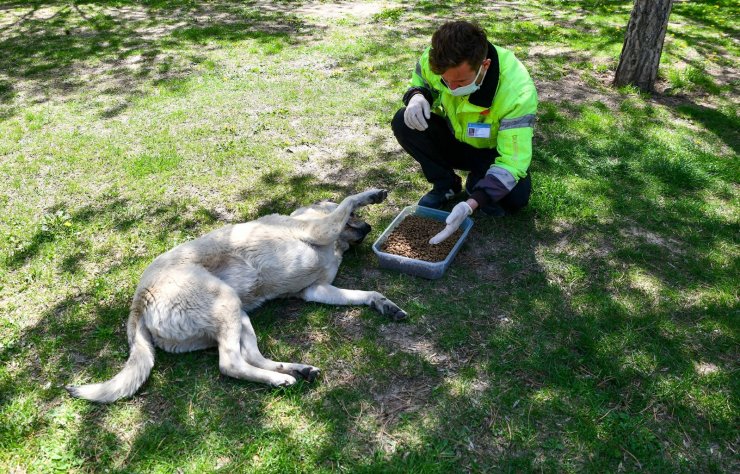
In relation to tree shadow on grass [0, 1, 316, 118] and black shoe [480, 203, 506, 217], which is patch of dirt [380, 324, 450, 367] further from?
tree shadow on grass [0, 1, 316, 118]

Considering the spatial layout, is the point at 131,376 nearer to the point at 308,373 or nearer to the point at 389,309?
the point at 308,373

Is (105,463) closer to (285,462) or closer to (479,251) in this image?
(285,462)

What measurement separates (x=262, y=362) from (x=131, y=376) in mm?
822

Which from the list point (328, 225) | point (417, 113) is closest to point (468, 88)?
point (417, 113)

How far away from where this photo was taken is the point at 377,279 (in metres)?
4.31

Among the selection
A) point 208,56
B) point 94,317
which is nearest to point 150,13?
point 208,56

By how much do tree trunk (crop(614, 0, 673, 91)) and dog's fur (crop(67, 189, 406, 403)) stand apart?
487cm

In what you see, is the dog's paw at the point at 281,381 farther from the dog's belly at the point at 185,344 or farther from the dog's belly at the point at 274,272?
the dog's belly at the point at 274,272

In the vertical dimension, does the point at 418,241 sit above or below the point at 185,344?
above

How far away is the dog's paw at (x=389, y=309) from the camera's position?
150 inches

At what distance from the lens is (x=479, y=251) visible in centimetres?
452

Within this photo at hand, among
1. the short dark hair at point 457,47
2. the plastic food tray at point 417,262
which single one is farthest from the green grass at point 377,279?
the short dark hair at point 457,47

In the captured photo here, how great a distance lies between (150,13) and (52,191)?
8.40 m

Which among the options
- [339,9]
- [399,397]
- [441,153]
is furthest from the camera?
[339,9]
